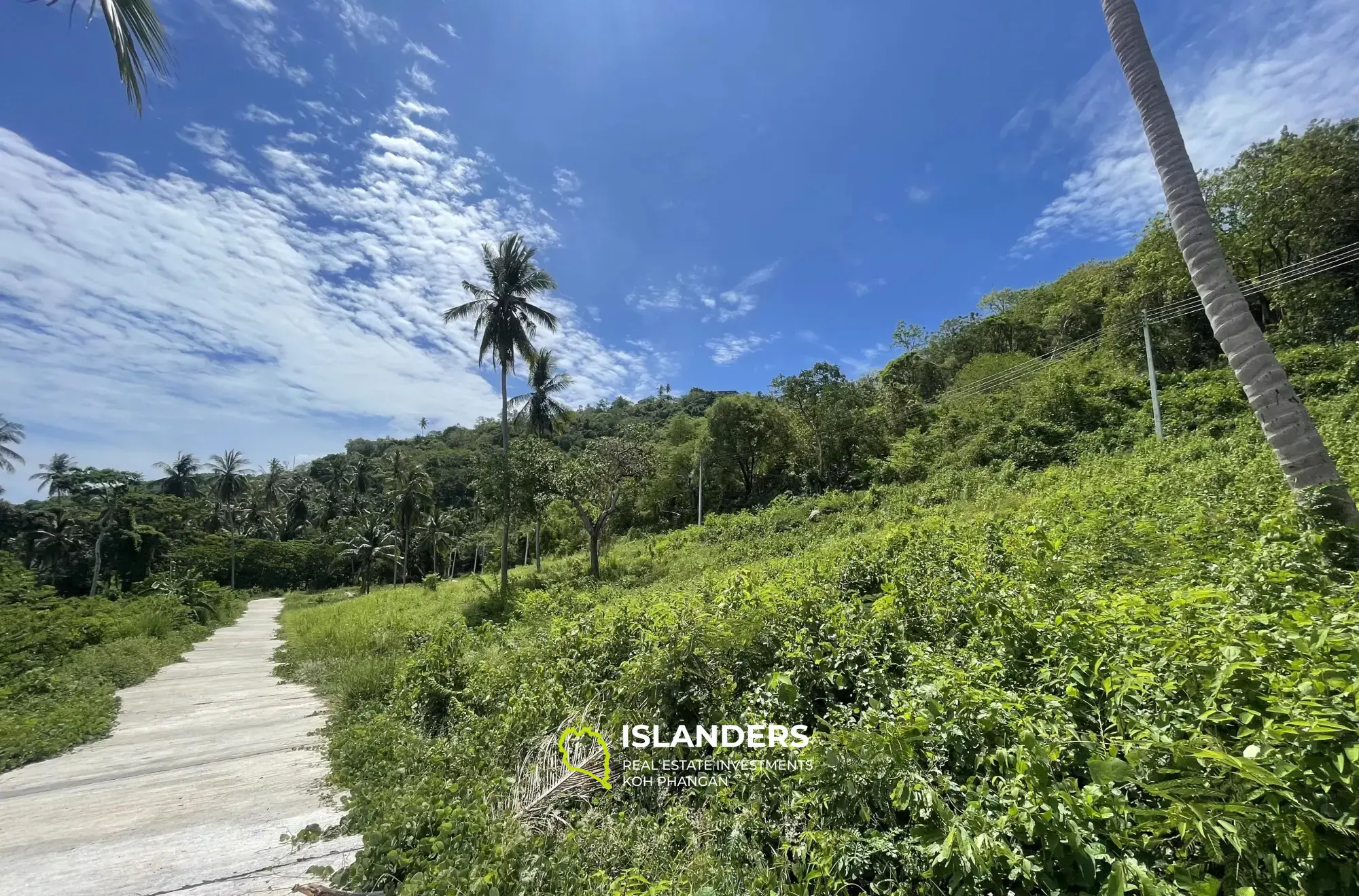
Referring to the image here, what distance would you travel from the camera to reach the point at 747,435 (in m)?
32.4

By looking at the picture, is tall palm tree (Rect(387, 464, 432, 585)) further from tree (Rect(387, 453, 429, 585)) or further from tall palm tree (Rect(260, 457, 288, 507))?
tall palm tree (Rect(260, 457, 288, 507))

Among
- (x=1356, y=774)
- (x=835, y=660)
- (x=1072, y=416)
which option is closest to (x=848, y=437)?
(x=1072, y=416)

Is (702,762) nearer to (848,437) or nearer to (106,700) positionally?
(106,700)

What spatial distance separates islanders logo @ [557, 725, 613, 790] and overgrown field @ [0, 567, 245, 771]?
6.52 metres

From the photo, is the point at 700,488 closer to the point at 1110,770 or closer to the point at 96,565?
the point at 1110,770

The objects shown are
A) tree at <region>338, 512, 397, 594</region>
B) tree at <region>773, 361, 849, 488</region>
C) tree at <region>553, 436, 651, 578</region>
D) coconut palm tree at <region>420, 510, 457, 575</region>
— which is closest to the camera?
tree at <region>553, 436, 651, 578</region>

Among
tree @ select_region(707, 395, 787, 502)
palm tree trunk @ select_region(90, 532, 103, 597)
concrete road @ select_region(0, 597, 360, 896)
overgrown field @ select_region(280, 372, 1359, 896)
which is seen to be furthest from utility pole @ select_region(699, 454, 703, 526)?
palm tree trunk @ select_region(90, 532, 103, 597)

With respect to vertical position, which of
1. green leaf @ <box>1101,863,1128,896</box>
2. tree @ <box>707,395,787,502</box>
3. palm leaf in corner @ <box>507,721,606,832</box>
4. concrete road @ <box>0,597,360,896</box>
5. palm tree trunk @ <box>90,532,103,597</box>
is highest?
tree @ <box>707,395,787,502</box>

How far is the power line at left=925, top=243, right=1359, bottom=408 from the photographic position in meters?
16.5

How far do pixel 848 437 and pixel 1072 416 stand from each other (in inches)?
412

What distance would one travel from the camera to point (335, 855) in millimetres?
3809

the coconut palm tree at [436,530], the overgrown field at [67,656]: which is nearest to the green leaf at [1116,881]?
the overgrown field at [67,656]

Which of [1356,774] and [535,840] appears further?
[535,840]

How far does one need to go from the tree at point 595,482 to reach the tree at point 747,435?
9592 millimetres
